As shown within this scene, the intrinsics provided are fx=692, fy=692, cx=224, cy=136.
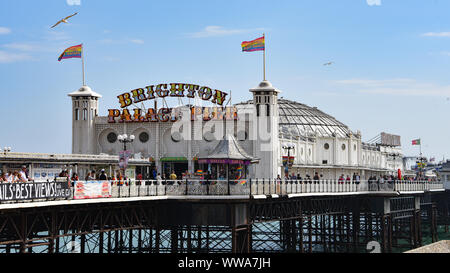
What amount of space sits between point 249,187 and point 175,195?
530 centimetres

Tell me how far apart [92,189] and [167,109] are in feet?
93.0

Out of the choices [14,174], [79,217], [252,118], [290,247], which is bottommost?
[290,247]

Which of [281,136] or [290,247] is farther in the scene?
[281,136]

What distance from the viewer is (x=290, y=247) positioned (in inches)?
2849

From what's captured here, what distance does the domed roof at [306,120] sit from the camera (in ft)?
385

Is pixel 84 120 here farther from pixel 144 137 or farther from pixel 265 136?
pixel 265 136

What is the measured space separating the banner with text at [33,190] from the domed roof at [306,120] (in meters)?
78.9

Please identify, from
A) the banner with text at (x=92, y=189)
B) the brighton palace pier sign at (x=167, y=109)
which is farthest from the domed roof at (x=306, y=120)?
the banner with text at (x=92, y=189)

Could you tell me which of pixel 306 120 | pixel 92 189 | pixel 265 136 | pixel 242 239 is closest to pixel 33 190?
pixel 92 189

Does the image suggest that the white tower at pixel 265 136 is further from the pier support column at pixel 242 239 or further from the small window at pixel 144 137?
the pier support column at pixel 242 239

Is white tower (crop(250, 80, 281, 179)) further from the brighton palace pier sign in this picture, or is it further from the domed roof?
the domed roof

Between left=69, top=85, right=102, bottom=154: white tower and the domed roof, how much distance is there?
50.1 meters
